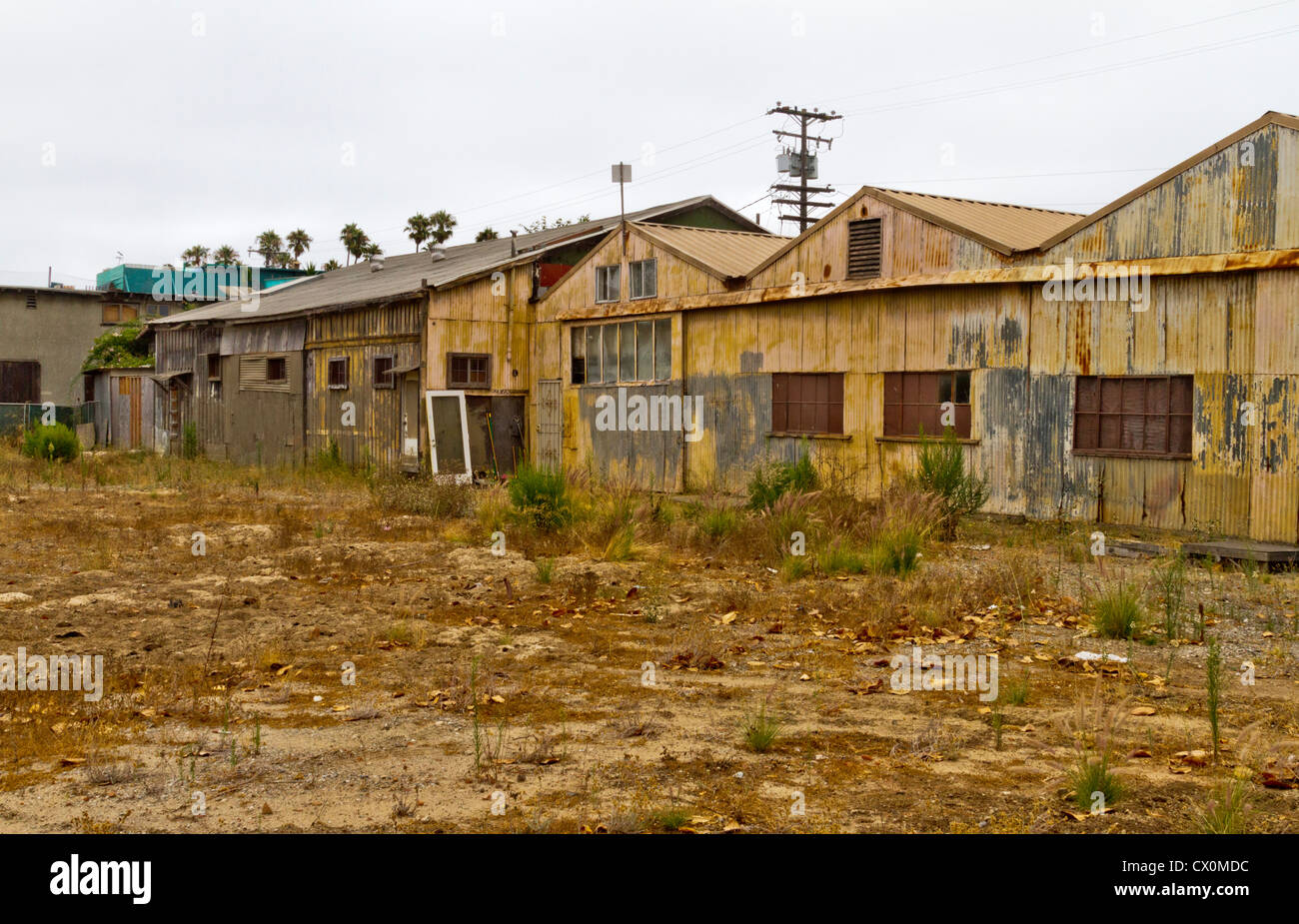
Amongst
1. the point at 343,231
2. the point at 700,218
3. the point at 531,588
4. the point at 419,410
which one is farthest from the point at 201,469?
the point at 343,231

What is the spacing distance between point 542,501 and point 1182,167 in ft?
28.7

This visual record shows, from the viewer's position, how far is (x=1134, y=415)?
1395 cm

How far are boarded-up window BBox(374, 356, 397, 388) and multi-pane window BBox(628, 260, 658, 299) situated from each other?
18.5ft

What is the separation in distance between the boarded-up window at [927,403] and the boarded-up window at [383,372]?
11.3m

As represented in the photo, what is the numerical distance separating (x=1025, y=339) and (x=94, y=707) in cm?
1235

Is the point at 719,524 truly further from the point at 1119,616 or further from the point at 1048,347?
the point at 1119,616

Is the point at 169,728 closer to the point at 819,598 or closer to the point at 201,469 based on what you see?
the point at 819,598

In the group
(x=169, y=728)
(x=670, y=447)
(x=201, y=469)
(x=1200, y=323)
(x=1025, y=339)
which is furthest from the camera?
(x=201, y=469)

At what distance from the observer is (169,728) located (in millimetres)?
6047

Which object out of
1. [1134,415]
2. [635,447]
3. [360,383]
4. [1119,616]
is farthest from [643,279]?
[1119,616]

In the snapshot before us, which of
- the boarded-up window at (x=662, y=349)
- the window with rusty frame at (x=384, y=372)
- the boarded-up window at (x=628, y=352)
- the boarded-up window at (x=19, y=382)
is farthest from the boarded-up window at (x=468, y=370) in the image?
the boarded-up window at (x=19, y=382)

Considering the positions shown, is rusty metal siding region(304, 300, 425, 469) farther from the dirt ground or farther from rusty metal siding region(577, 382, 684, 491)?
the dirt ground

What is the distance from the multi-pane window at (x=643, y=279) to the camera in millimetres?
21047

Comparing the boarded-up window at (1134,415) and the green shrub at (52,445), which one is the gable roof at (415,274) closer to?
the green shrub at (52,445)
